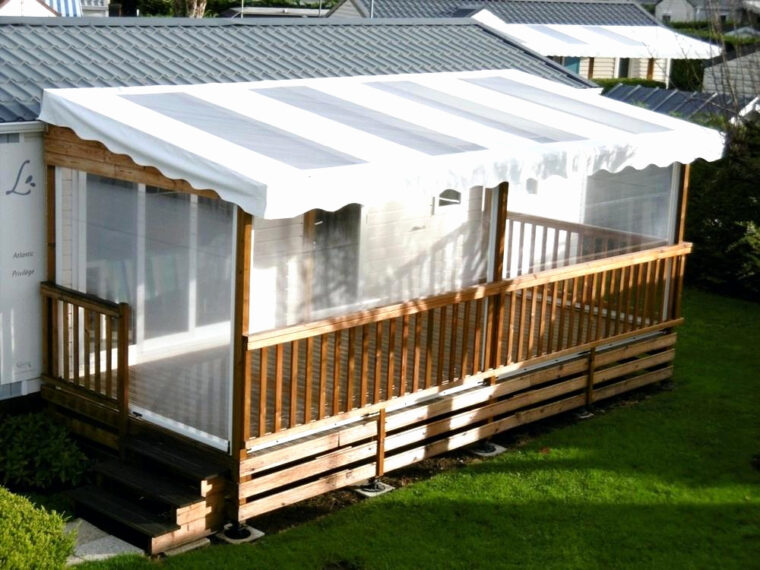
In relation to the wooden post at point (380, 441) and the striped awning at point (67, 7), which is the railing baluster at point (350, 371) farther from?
the striped awning at point (67, 7)

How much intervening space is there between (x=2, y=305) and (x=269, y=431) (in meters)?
2.41

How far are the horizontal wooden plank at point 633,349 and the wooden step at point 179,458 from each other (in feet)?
15.5

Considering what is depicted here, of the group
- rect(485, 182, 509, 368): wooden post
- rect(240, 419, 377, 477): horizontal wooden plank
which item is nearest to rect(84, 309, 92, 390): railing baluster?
rect(240, 419, 377, 477): horizontal wooden plank

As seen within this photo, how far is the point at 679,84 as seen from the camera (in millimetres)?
48125

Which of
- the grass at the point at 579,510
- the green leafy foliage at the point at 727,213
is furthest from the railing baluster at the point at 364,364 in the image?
the green leafy foliage at the point at 727,213

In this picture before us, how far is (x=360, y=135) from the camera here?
31.4ft

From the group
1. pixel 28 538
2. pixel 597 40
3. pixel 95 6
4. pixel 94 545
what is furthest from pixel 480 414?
pixel 95 6

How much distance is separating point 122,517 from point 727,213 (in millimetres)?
11426

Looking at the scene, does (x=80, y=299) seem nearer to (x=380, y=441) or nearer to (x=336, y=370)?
(x=336, y=370)

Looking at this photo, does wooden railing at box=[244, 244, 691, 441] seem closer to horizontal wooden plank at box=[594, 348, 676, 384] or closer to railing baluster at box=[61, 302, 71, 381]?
horizontal wooden plank at box=[594, 348, 676, 384]

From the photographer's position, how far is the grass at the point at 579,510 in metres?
8.45

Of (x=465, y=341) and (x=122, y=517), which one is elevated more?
(x=465, y=341)

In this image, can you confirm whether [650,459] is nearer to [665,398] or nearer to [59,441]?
[665,398]

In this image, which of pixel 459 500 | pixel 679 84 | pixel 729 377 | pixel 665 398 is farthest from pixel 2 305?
pixel 679 84
